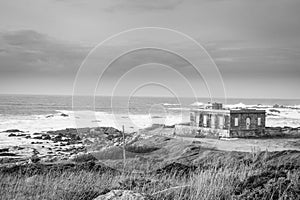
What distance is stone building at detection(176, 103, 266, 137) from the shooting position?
2670cm

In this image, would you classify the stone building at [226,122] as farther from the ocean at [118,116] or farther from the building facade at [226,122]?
the ocean at [118,116]

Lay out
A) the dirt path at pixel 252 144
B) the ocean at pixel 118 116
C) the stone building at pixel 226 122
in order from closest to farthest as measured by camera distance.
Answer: the dirt path at pixel 252 144
the stone building at pixel 226 122
the ocean at pixel 118 116

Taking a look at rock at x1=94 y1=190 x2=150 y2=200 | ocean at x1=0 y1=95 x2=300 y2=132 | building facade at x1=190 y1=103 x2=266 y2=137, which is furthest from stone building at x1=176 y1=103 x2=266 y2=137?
rock at x1=94 y1=190 x2=150 y2=200

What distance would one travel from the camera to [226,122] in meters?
26.9

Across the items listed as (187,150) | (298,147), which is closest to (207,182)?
(187,150)

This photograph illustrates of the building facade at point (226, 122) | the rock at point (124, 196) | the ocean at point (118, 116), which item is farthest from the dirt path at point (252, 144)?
the rock at point (124, 196)

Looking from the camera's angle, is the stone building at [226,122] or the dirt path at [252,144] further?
the stone building at [226,122]

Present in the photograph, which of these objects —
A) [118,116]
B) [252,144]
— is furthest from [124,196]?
[118,116]

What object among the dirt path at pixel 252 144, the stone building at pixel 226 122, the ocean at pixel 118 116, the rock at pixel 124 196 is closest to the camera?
the rock at pixel 124 196

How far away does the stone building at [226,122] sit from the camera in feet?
87.6

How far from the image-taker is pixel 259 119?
28.3m

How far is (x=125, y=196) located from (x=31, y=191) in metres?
2.70

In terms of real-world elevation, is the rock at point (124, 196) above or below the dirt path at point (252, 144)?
above

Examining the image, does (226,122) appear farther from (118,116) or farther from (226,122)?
(118,116)
